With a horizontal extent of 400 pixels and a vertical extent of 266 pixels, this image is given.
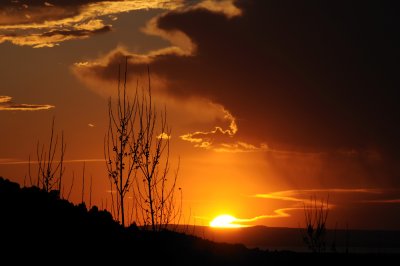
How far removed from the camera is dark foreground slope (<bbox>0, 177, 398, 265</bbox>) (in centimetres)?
1669

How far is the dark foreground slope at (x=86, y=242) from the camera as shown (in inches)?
657

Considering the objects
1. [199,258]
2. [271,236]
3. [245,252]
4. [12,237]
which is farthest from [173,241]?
[271,236]

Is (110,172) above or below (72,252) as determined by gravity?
above

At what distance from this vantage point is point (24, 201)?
747 inches

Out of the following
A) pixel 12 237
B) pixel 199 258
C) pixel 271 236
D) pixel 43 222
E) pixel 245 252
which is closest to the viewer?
pixel 12 237

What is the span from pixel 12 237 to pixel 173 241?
5.22 metres

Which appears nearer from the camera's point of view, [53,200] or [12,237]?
[12,237]

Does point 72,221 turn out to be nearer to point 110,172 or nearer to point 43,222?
point 43,222

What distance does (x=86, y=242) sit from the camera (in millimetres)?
17906

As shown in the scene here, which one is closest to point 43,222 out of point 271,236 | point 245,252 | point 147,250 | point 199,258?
point 147,250

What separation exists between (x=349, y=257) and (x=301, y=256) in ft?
6.23

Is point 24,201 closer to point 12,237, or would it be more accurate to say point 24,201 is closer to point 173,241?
point 12,237

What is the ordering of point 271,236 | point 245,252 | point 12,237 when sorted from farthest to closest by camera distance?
point 271,236
point 245,252
point 12,237

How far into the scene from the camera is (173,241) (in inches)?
783
